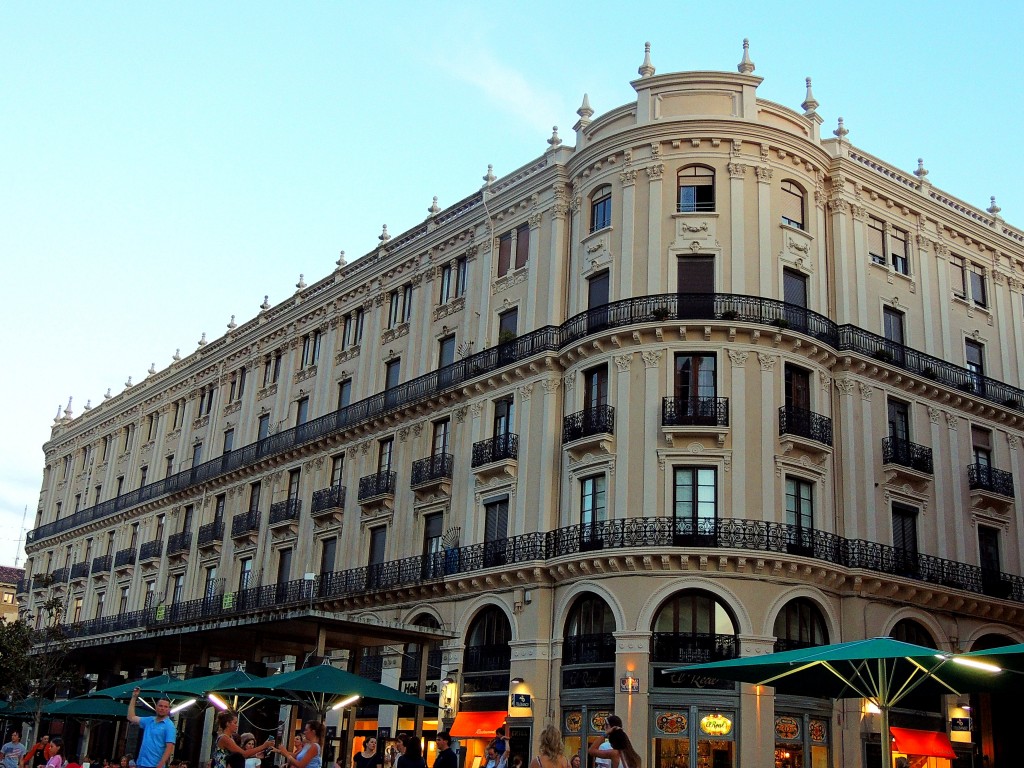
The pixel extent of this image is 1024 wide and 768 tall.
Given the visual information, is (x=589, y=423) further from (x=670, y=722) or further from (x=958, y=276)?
(x=958, y=276)

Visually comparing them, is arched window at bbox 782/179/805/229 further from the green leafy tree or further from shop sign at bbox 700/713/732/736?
the green leafy tree

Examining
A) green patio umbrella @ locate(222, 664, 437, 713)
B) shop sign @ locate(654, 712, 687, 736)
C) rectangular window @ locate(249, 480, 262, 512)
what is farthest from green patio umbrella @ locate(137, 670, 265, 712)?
rectangular window @ locate(249, 480, 262, 512)

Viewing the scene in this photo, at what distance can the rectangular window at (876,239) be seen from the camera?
36.4m

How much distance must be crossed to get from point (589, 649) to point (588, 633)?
50 cm

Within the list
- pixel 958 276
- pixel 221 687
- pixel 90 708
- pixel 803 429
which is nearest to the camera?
pixel 221 687

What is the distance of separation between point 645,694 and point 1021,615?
45.1 feet

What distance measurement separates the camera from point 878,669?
15023 mm

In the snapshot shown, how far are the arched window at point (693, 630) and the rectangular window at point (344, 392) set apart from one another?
18.8 m

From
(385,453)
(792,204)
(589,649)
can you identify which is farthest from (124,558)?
(792,204)

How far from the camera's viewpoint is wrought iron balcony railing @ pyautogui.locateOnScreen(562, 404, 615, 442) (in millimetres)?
31969

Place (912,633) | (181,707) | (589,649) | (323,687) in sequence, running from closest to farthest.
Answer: (181,707) < (323,687) < (589,649) < (912,633)

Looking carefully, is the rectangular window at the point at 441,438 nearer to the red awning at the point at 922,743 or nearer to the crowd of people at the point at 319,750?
the red awning at the point at 922,743

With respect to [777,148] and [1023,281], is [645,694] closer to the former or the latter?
[777,148]

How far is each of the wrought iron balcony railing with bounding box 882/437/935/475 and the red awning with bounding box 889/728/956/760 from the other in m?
7.55
